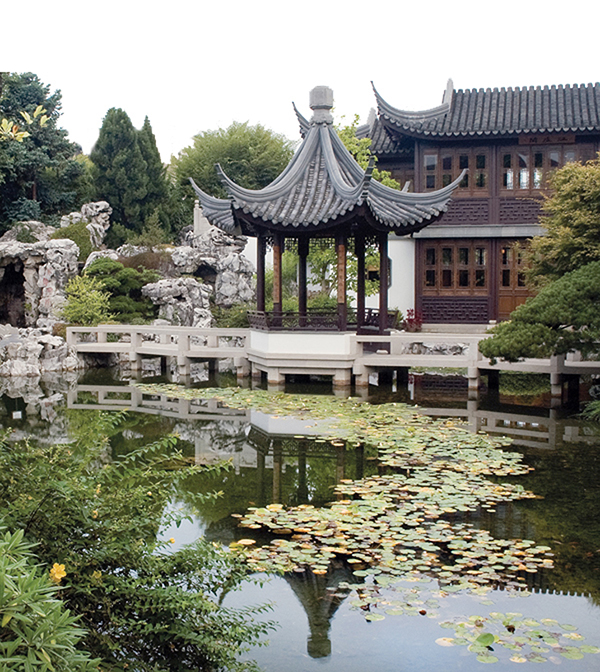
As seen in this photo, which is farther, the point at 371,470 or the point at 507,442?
the point at 507,442

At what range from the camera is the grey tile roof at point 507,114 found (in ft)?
55.5

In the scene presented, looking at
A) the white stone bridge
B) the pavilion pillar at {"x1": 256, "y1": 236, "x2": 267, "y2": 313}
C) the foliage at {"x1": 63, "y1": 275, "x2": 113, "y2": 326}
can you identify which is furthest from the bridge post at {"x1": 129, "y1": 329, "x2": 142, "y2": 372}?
the pavilion pillar at {"x1": 256, "y1": 236, "x2": 267, "y2": 313}

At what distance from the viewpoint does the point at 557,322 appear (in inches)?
372

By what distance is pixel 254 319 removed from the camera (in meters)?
13.0

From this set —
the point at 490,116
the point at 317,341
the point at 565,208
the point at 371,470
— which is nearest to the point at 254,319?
the point at 317,341

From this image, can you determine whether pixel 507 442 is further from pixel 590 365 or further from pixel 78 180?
pixel 78 180

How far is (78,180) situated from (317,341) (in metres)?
17.1

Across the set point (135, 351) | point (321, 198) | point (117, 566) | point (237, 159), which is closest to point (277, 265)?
point (321, 198)

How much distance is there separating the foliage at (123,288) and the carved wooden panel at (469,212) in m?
7.40

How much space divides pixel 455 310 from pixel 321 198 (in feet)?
22.2

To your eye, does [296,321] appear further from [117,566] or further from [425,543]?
[117,566]

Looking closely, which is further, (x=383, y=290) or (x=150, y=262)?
(x=150, y=262)

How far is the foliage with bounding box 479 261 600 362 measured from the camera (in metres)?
9.36

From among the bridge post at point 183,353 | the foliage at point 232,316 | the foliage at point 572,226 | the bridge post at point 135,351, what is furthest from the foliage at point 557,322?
the foliage at point 232,316
